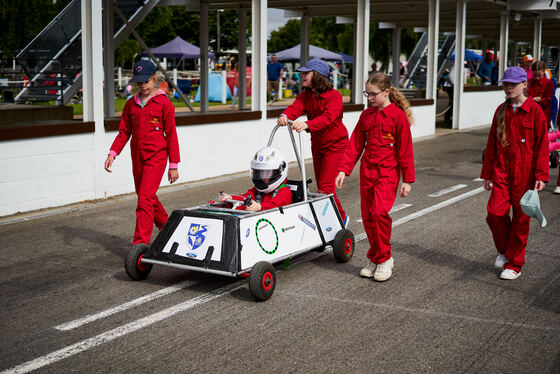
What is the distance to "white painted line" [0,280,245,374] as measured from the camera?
4.59 meters

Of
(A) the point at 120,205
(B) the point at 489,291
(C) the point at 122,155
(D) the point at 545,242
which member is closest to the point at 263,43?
(C) the point at 122,155

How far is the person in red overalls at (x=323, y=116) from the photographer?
757cm

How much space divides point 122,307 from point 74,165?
16.5 feet

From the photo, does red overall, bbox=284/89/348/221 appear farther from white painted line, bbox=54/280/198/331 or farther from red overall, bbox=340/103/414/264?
white painted line, bbox=54/280/198/331

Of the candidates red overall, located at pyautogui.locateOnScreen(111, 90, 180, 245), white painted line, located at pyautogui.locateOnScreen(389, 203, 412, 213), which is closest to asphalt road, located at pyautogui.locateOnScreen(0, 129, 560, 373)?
red overall, located at pyautogui.locateOnScreen(111, 90, 180, 245)

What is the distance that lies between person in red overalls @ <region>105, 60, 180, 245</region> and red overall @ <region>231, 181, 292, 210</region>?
80 cm

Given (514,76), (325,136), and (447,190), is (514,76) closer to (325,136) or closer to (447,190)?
(325,136)

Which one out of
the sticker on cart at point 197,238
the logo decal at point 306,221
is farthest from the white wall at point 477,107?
the sticker on cart at point 197,238

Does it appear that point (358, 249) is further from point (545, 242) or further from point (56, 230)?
point (56, 230)

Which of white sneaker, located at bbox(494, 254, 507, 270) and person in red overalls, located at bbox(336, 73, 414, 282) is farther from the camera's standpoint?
white sneaker, located at bbox(494, 254, 507, 270)

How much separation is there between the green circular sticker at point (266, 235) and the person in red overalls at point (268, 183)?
25cm

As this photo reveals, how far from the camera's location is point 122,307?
18.9 ft

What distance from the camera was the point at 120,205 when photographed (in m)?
10.4

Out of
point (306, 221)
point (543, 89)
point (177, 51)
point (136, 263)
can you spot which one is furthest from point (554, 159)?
point (177, 51)
